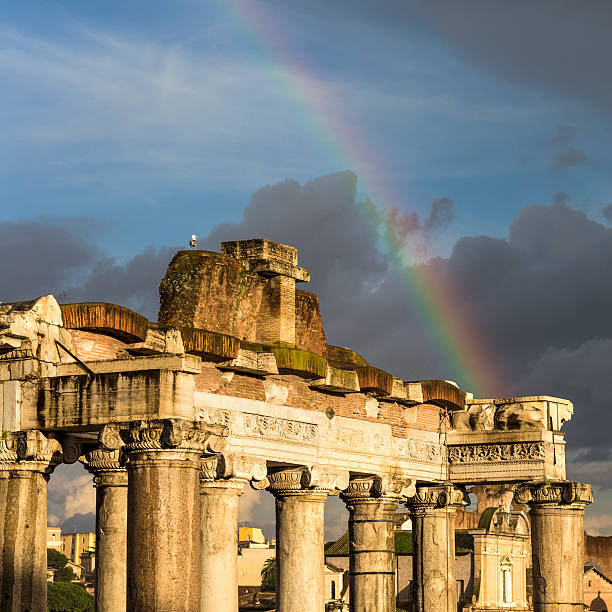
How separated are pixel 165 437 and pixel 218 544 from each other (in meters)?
5.36

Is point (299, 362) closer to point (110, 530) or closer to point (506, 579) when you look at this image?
point (110, 530)

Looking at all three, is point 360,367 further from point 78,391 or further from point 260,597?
point 260,597

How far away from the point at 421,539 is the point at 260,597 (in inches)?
3070

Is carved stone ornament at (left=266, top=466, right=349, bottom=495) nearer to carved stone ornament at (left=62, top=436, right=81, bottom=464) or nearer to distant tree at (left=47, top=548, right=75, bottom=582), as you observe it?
carved stone ornament at (left=62, top=436, right=81, bottom=464)

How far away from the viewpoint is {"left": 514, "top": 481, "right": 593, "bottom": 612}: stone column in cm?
2650

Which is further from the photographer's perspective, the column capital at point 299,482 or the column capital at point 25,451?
the column capital at point 299,482

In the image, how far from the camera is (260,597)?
10312 centimetres

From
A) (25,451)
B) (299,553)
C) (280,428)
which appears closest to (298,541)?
(299,553)

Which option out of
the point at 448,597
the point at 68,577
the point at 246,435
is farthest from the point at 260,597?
the point at 246,435

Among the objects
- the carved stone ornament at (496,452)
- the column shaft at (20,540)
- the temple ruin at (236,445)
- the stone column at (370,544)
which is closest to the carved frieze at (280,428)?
the temple ruin at (236,445)

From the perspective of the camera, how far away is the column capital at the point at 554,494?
26.3 m

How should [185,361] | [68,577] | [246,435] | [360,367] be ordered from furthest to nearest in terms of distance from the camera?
1. [68,577]
2. [360,367]
3. [246,435]
4. [185,361]

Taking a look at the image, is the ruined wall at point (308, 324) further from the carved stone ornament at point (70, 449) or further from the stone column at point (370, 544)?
the carved stone ornament at point (70, 449)

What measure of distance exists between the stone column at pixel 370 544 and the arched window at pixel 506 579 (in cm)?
5403
